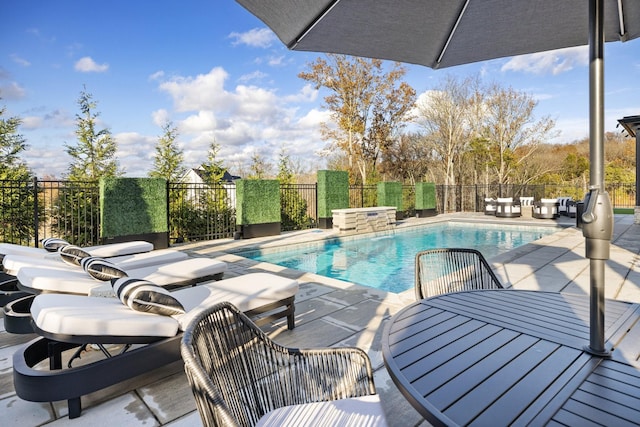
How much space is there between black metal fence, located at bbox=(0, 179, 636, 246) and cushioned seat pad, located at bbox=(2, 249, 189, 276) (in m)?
3.93

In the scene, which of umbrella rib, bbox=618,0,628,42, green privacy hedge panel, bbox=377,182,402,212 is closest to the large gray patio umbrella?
umbrella rib, bbox=618,0,628,42

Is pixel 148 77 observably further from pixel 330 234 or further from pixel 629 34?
pixel 629 34

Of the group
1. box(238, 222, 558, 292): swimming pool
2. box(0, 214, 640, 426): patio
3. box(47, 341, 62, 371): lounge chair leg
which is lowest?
box(238, 222, 558, 292): swimming pool

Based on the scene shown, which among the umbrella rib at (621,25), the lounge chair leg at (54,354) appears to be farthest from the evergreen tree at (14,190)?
the umbrella rib at (621,25)

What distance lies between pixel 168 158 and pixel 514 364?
36.8ft

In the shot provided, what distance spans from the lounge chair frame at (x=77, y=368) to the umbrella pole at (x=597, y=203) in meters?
2.17

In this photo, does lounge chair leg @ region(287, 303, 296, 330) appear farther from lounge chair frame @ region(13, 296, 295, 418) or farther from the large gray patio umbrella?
the large gray patio umbrella

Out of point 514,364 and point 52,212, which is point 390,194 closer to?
point 52,212

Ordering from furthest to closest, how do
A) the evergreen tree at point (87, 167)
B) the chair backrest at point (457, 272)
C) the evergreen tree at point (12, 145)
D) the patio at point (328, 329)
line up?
the evergreen tree at point (12, 145) → the evergreen tree at point (87, 167) → the chair backrest at point (457, 272) → the patio at point (328, 329)

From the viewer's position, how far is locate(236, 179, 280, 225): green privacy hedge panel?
9.33 m

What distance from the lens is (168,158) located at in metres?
10.6

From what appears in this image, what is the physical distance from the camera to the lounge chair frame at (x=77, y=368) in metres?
1.74

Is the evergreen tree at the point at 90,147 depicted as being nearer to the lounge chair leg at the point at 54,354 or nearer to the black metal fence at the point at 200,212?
the black metal fence at the point at 200,212

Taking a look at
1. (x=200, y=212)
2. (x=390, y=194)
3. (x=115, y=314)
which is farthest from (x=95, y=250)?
(x=390, y=194)
